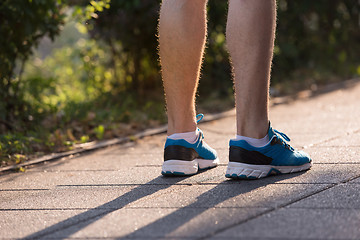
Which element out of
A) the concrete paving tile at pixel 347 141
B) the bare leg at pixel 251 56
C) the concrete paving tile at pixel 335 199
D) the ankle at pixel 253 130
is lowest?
the concrete paving tile at pixel 347 141

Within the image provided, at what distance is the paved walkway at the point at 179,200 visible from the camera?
1.78m

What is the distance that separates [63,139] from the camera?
3557mm

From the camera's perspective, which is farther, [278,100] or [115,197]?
[278,100]

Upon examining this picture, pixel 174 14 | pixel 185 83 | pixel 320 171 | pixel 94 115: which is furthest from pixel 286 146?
pixel 94 115

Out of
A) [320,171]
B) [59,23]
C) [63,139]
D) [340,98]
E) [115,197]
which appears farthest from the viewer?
[340,98]

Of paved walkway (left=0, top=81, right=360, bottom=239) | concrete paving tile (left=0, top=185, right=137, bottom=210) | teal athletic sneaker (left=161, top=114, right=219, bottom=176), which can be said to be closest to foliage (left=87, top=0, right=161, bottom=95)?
paved walkway (left=0, top=81, right=360, bottom=239)

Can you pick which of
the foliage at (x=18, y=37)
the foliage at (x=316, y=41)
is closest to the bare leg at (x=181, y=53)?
the foliage at (x=18, y=37)

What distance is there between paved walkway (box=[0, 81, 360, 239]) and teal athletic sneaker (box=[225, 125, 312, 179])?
42 millimetres

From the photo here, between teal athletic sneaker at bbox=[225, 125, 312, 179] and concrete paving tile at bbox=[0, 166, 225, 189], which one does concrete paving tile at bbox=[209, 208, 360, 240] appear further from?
concrete paving tile at bbox=[0, 166, 225, 189]

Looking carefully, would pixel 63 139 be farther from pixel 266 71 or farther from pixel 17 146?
pixel 266 71

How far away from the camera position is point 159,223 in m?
1.86

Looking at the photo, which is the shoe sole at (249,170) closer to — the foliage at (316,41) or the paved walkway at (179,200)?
the paved walkway at (179,200)

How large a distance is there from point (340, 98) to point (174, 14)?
2652 mm

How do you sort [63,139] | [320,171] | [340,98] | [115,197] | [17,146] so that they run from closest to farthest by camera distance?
[115,197]
[320,171]
[17,146]
[63,139]
[340,98]
